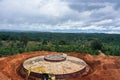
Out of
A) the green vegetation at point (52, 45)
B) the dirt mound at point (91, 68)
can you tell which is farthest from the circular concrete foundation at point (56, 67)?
the green vegetation at point (52, 45)

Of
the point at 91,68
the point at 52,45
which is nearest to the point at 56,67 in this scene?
the point at 91,68

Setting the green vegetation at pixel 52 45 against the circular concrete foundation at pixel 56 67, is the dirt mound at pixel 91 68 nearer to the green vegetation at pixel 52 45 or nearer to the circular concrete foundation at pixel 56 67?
the circular concrete foundation at pixel 56 67

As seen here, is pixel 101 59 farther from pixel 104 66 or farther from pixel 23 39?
pixel 23 39

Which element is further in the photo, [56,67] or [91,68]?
[91,68]

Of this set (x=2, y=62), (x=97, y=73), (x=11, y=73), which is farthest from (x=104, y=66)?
(x=2, y=62)

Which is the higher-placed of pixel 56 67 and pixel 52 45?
pixel 56 67

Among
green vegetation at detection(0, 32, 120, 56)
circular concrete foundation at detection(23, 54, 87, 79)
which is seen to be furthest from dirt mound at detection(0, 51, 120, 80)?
green vegetation at detection(0, 32, 120, 56)

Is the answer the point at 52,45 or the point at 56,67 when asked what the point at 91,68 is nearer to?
the point at 56,67

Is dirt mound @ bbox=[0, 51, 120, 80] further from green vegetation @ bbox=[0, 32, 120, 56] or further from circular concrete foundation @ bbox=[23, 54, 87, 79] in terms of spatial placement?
green vegetation @ bbox=[0, 32, 120, 56]
